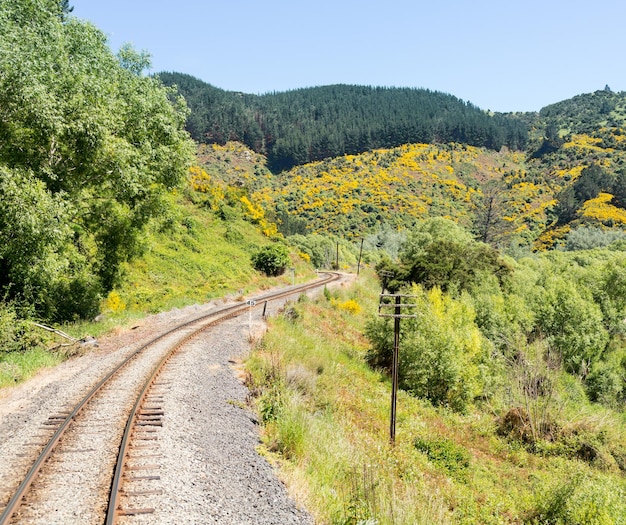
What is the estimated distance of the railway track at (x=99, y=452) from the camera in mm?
6965

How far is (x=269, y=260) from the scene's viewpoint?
4738cm

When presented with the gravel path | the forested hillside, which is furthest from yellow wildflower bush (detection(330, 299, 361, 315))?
the forested hillside

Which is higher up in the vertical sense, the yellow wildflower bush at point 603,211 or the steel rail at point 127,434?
the yellow wildflower bush at point 603,211

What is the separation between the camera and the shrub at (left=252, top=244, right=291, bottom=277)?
1860 inches

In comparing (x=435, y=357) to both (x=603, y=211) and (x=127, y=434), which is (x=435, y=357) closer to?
(x=127, y=434)

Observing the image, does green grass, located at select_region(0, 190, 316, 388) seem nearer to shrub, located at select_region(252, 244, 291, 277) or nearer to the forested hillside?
shrub, located at select_region(252, 244, 291, 277)

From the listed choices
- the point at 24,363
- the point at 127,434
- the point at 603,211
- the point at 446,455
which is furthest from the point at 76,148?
the point at 603,211

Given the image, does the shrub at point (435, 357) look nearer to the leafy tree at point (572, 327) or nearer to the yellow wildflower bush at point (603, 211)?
the leafy tree at point (572, 327)

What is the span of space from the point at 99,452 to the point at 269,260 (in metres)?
Answer: 38.8

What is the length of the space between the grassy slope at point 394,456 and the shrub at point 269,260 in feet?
60.7

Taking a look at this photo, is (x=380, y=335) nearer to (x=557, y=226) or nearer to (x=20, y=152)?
(x=20, y=152)

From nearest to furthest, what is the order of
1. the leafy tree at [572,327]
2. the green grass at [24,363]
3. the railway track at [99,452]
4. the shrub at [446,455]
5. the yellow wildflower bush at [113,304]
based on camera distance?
1. the railway track at [99,452]
2. the green grass at [24,363]
3. the shrub at [446,455]
4. the yellow wildflower bush at [113,304]
5. the leafy tree at [572,327]

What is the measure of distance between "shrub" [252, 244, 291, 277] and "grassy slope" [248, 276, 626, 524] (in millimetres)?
18506

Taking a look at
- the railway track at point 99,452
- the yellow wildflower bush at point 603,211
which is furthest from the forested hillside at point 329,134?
the railway track at point 99,452
